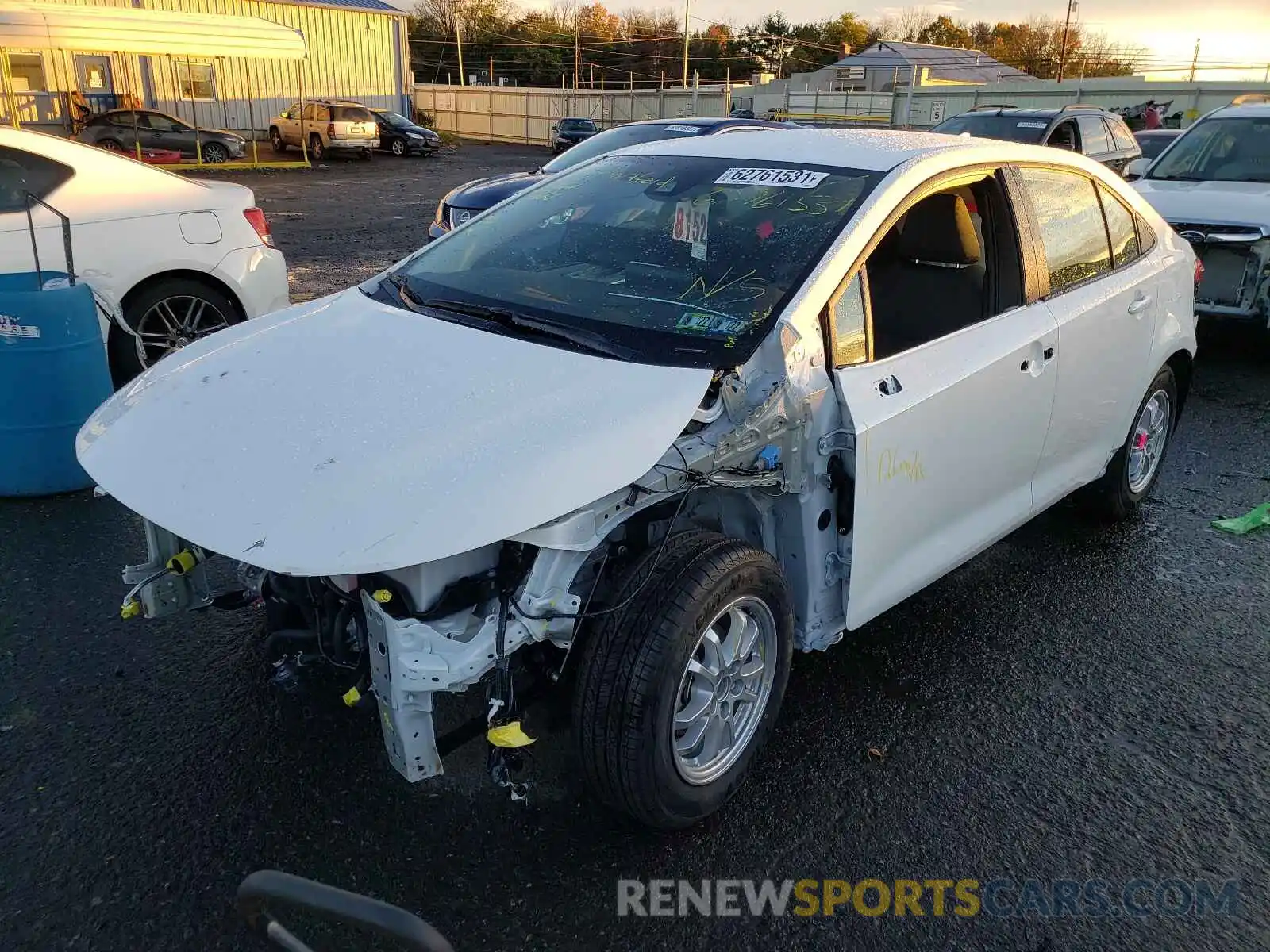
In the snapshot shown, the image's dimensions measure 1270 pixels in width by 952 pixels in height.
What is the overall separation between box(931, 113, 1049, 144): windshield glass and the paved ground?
9.13m

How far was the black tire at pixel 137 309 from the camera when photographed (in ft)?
18.5

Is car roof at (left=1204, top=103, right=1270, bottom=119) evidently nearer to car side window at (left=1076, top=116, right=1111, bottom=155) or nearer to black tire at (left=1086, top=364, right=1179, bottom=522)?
car side window at (left=1076, top=116, right=1111, bottom=155)

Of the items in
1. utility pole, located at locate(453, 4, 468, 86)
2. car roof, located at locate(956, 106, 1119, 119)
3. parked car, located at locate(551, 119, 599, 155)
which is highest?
utility pole, located at locate(453, 4, 468, 86)

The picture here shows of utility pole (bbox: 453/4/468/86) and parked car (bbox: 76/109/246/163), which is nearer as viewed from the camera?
parked car (bbox: 76/109/246/163)

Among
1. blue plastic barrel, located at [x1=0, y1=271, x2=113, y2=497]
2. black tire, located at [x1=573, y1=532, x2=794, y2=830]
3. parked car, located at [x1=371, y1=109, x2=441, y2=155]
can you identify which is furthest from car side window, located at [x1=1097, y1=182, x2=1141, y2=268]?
parked car, located at [x1=371, y1=109, x2=441, y2=155]

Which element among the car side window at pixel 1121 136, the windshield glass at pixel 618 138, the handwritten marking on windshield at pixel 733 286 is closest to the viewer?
the handwritten marking on windshield at pixel 733 286

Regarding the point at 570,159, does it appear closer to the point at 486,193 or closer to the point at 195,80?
the point at 486,193

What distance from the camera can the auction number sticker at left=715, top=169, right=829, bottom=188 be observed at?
3.30 m

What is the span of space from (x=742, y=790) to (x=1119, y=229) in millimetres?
2933

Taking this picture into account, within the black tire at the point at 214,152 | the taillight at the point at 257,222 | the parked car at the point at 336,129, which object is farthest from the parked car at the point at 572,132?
the taillight at the point at 257,222

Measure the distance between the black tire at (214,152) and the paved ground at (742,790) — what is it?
25051mm

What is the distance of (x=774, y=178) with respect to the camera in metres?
3.37

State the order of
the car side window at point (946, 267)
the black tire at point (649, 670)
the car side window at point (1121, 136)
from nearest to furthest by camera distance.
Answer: the black tire at point (649, 670) < the car side window at point (946, 267) < the car side window at point (1121, 136)

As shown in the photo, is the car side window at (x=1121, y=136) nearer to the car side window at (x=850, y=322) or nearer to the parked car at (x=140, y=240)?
the parked car at (x=140, y=240)
